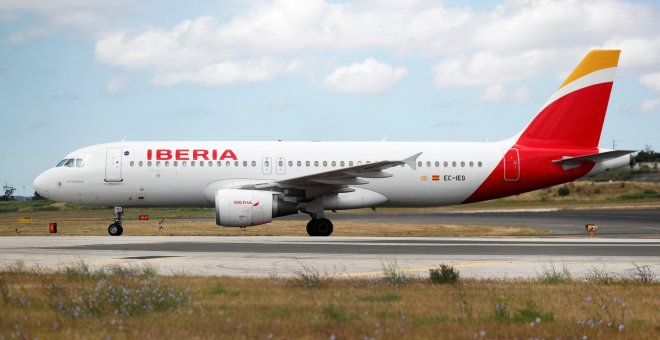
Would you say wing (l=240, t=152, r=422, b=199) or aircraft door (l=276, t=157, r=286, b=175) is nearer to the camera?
wing (l=240, t=152, r=422, b=199)

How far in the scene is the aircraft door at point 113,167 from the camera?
2830 centimetres

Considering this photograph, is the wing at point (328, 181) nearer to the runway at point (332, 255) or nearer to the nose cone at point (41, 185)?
the runway at point (332, 255)

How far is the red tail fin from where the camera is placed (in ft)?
97.9

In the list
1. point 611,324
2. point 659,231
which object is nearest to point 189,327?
point 611,324

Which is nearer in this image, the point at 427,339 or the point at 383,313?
the point at 427,339

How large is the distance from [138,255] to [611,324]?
12710 millimetres

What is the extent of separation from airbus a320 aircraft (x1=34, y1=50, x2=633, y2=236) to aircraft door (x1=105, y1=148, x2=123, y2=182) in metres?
0.04

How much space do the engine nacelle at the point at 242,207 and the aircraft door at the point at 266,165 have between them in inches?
Answer: 93.9

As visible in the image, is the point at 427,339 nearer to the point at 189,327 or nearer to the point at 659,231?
the point at 189,327

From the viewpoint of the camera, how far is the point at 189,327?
811cm

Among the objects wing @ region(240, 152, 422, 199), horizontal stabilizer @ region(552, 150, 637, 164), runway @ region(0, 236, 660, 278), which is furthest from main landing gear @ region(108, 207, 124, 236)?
horizontal stabilizer @ region(552, 150, 637, 164)

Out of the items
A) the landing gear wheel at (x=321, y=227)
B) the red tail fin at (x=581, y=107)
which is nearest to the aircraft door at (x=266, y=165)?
the landing gear wheel at (x=321, y=227)

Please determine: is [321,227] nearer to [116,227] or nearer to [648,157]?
[116,227]

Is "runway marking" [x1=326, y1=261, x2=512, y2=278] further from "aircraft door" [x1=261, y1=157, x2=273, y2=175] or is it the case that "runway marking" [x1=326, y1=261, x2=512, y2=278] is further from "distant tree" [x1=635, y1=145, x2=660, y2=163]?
"distant tree" [x1=635, y1=145, x2=660, y2=163]
